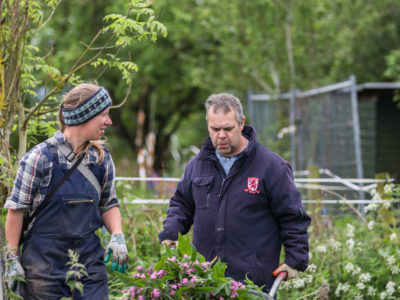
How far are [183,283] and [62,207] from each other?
779mm

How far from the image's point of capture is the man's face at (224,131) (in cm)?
446

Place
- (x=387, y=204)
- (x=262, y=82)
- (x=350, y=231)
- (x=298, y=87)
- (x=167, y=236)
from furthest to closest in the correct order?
(x=262, y=82) < (x=298, y=87) < (x=387, y=204) < (x=350, y=231) < (x=167, y=236)

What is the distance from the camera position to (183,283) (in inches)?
147

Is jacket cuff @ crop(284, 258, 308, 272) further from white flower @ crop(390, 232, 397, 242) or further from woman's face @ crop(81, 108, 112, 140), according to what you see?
white flower @ crop(390, 232, 397, 242)

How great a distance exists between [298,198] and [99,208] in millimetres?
1254

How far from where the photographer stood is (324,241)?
271 inches

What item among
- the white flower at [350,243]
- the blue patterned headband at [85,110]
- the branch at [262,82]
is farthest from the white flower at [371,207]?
the branch at [262,82]

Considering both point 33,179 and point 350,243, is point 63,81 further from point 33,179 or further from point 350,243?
point 350,243

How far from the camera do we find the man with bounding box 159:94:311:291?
4.44 metres

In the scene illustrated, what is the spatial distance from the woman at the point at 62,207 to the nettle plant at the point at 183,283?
32cm

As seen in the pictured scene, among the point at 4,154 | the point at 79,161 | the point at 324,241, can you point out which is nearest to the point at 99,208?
the point at 79,161

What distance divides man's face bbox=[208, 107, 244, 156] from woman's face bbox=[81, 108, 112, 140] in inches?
30.9

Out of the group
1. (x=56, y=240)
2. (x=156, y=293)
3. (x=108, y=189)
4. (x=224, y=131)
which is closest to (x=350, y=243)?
(x=224, y=131)

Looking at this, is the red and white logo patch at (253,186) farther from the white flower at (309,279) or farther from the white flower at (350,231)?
the white flower at (350,231)
